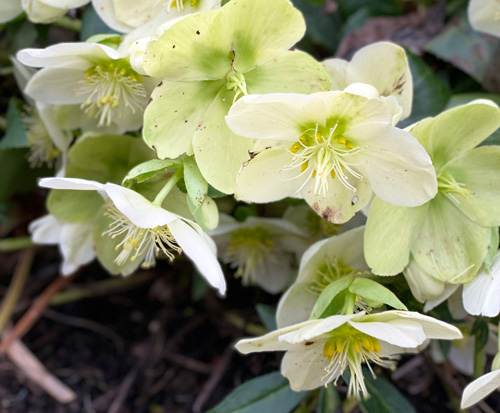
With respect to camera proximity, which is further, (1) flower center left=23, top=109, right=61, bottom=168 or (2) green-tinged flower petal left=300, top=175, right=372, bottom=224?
(1) flower center left=23, top=109, right=61, bottom=168

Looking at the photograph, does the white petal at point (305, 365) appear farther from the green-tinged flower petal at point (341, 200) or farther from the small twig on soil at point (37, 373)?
the small twig on soil at point (37, 373)

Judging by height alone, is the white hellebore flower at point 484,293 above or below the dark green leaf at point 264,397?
above

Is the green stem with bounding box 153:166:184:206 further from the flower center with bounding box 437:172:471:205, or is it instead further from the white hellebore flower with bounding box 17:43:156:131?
the flower center with bounding box 437:172:471:205

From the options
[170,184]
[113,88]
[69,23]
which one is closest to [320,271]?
[170,184]

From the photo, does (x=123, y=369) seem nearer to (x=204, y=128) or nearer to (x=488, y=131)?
(x=204, y=128)

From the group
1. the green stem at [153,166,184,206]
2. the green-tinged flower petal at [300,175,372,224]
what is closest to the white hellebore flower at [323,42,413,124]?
the green-tinged flower petal at [300,175,372,224]

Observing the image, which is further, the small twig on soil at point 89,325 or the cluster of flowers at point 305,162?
the small twig on soil at point 89,325

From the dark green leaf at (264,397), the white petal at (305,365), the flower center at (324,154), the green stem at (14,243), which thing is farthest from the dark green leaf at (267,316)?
the green stem at (14,243)
